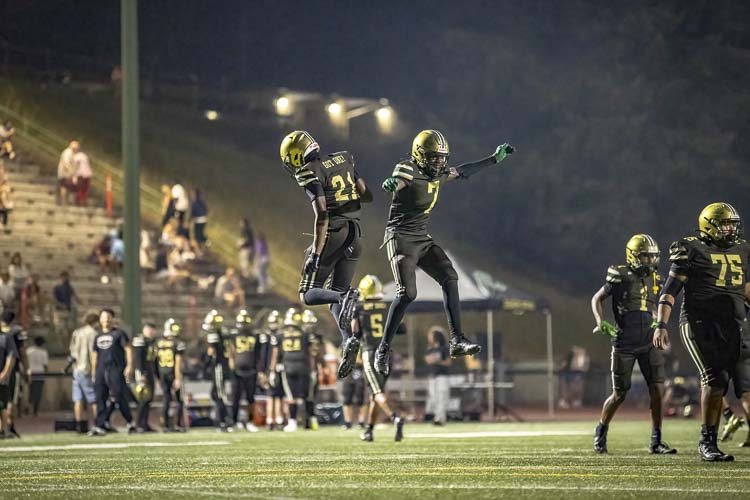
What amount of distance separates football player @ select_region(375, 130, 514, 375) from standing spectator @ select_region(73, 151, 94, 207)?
76.4 ft

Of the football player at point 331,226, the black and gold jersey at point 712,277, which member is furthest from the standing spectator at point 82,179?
the black and gold jersey at point 712,277

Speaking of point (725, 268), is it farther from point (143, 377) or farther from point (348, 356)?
point (143, 377)

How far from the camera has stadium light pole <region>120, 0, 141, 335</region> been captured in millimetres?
22172

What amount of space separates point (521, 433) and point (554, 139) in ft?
81.6

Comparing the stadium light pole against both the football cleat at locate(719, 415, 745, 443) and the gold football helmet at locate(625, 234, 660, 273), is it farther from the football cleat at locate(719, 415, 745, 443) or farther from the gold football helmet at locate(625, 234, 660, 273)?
the gold football helmet at locate(625, 234, 660, 273)

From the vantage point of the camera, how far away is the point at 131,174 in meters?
22.5

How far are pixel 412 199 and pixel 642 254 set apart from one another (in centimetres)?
287

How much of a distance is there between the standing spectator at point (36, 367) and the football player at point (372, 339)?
8.95m

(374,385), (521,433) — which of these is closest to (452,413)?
(521,433)

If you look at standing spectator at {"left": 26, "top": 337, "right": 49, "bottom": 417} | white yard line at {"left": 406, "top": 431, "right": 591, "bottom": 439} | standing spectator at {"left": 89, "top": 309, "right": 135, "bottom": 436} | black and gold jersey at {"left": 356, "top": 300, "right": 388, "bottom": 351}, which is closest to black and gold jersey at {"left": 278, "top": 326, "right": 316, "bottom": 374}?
standing spectator at {"left": 89, "top": 309, "right": 135, "bottom": 436}

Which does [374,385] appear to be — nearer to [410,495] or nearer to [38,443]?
[38,443]

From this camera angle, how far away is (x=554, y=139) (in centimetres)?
4322

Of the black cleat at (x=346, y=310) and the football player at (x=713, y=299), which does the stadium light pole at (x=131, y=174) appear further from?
the football player at (x=713, y=299)

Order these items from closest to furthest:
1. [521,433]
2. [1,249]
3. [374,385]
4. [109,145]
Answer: [374,385]
[521,433]
[1,249]
[109,145]
